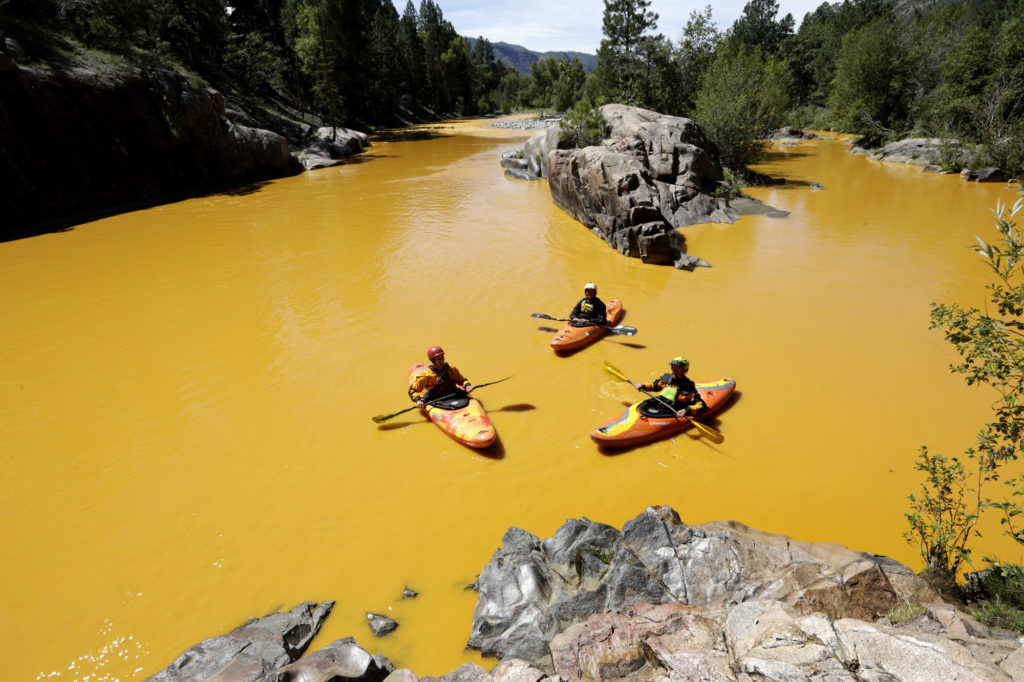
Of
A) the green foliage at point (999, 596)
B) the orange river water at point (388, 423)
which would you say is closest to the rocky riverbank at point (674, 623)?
the green foliage at point (999, 596)

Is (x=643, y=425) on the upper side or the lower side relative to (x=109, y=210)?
lower

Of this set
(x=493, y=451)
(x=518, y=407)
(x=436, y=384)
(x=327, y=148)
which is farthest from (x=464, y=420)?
(x=327, y=148)

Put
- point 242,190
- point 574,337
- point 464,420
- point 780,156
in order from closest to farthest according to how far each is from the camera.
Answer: point 464,420 → point 574,337 → point 242,190 → point 780,156

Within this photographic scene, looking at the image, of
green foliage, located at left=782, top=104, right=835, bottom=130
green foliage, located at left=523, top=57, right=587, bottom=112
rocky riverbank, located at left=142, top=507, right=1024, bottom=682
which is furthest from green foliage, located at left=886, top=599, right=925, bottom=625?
green foliage, located at left=523, top=57, right=587, bottom=112

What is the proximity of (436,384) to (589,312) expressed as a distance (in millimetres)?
3510

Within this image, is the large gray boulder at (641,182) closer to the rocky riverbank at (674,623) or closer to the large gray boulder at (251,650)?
the rocky riverbank at (674,623)

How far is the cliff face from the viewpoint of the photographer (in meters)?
16.9

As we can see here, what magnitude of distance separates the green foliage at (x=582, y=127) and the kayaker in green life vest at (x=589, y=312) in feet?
43.6

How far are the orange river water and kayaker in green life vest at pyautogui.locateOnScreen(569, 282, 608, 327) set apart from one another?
0.49 meters

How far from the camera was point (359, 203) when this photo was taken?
21.1 metres

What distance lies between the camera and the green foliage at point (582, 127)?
20516 mm

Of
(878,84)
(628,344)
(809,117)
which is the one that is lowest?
(628,344)

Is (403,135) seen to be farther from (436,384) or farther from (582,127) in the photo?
(436,384)

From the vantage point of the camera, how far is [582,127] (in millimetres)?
21031
